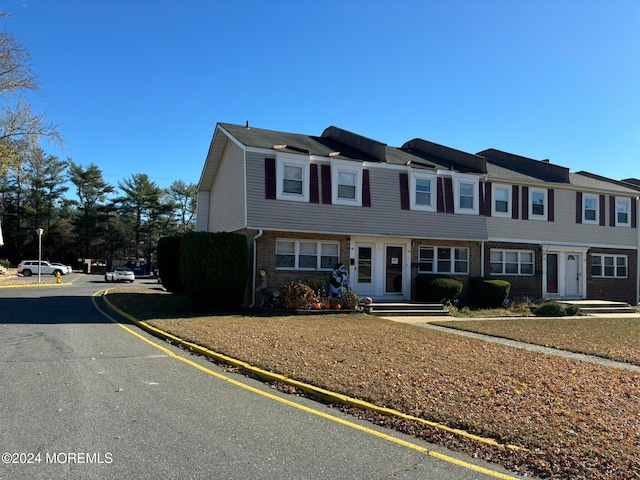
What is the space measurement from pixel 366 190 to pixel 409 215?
2.09 metres

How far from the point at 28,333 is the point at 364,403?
8.82 meters

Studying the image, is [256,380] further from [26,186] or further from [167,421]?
[26,186]

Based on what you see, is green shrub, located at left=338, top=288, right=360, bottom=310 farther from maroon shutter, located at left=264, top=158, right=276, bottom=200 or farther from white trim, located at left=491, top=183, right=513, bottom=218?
white trim, located at left=491, top=183, right=513, bottom=218

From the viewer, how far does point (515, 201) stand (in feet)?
69.0

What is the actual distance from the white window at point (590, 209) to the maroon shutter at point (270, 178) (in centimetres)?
1522

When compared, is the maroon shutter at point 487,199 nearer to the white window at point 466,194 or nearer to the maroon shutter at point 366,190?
the white window at point 466,194

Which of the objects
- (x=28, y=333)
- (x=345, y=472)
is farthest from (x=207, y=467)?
(x=28, y=333)

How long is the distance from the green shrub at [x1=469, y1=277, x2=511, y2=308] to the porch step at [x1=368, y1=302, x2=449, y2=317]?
8.11ft

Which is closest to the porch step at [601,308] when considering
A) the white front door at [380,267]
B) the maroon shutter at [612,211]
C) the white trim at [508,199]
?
the white trim at [508,199]

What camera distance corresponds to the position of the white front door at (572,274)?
22.3 m

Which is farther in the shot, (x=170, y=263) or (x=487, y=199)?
(x=170, y=263)

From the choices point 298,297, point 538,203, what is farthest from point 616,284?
point 298,297

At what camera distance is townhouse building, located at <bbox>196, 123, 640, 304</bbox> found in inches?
678

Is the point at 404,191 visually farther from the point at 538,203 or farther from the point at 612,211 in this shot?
the point at 612,211
